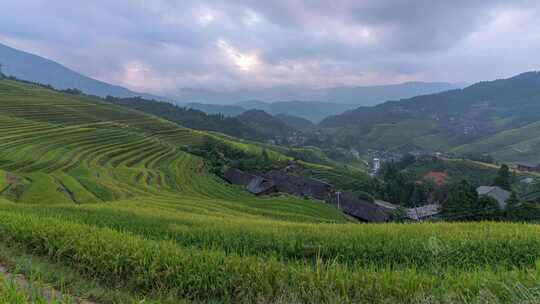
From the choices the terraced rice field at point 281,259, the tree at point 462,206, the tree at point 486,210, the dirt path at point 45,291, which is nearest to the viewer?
the dirt path at point 45,291

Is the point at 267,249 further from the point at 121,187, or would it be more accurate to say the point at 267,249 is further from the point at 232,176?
the point at 232,176

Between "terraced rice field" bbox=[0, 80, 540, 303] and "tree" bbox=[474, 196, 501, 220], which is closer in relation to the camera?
"terraced rice field" bbox=[0, 80, 540, 303]

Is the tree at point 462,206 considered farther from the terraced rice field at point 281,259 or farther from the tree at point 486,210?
the terraced rice field at point 281,259

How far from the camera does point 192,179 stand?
145ft

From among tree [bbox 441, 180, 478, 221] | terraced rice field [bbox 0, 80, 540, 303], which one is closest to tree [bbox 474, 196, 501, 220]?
tree [bbox 441, 180, 478, 221]

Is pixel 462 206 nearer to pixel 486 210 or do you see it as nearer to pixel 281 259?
A: pixel 486 210

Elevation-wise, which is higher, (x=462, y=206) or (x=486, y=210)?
(x=486, y=210)

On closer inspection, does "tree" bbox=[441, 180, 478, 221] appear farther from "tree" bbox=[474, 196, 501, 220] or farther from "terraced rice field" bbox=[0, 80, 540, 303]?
"terraced rice field" bbox=[0, 80, 540, 303]

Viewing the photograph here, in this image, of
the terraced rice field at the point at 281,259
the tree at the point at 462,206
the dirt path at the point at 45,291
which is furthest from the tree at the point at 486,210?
the dirt path at the point at 45,291

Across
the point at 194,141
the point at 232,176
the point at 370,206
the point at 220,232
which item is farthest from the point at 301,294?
the point at 194,141

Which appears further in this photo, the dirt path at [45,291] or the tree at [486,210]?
the tree at [486,210]

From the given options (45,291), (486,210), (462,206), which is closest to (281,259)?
(45,291)

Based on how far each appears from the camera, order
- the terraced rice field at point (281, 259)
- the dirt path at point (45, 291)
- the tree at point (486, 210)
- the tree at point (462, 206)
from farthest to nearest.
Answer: the tree at point (462, 206) → the tree at point (486, 210) → the terraced rice field at point (281, 259) → the dirt path at point (45, 291)

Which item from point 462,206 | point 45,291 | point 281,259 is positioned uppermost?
point 45,291
